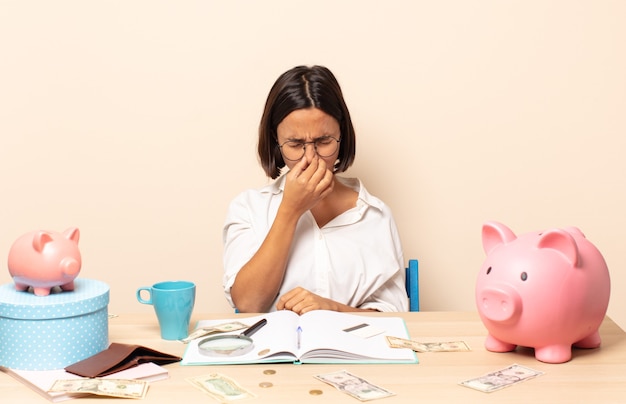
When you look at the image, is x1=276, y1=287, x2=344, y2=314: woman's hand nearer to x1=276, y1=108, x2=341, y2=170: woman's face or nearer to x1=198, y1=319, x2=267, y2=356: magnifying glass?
x1=198, y1=319, x2=267, y2=356: magnifying glass

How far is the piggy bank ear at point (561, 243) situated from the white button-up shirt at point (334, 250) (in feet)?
2.31

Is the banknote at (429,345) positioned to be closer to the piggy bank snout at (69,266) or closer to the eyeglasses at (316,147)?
the piggy bank snout at (69,266)

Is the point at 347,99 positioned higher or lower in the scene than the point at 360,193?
higher

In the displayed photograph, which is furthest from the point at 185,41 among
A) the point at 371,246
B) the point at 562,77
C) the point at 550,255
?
the point at 550,255

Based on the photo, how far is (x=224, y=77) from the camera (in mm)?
2373

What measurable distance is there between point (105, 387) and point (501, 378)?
Result: 599 mm

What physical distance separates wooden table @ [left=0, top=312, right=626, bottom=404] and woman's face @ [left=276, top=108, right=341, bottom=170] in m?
0.65

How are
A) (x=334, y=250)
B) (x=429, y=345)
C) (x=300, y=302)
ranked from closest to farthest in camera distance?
(x=429, y=345), (x=300, y=302), (x=334, y=250)

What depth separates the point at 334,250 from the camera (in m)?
1.99

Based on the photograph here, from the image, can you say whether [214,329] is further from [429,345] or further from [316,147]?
[316,147]

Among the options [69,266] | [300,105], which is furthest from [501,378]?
[300,105]

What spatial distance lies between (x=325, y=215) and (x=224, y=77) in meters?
0.60

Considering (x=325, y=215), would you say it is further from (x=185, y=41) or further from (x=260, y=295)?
(x=185, y=41)

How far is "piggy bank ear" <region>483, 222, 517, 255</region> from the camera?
129 cm
